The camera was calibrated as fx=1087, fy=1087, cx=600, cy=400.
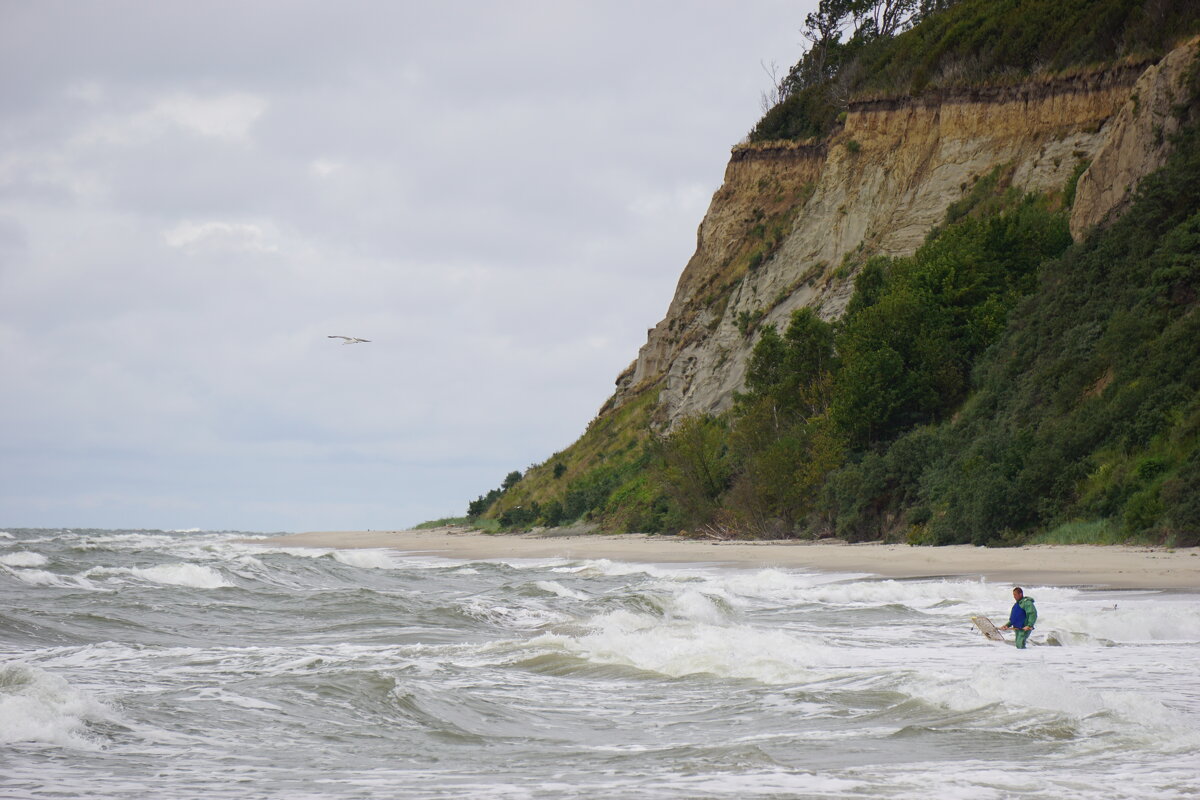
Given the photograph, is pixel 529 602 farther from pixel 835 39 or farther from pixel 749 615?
pixel 835 39

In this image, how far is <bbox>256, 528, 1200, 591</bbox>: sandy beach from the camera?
1702 cm

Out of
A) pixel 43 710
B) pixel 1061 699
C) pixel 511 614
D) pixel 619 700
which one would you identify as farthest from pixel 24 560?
pixel 1061 699

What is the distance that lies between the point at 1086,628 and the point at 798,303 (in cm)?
3967

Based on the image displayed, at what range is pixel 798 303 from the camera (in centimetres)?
5141

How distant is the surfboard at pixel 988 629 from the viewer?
12.5 meters

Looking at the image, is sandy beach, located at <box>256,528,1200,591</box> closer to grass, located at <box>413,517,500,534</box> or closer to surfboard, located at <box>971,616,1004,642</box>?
surfboard, located at <box>971,616,1004,642</box>

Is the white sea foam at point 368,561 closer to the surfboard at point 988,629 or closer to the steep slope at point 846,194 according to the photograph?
the steep slope at point 846,194

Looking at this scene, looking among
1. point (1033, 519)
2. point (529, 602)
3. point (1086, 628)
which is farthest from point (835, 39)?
point (1086, 628)

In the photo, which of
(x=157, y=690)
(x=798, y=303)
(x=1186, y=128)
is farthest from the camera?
(x=798, y=303)

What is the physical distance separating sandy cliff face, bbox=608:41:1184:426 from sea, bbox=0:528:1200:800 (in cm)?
2363

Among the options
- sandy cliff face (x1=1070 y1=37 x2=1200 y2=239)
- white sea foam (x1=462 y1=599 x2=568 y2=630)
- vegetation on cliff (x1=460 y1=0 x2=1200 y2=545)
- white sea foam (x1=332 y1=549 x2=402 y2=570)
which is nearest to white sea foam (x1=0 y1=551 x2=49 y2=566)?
white sea foam (x1=332 y1=549 x2=402 y2=570)

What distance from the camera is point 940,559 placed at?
22.9 m

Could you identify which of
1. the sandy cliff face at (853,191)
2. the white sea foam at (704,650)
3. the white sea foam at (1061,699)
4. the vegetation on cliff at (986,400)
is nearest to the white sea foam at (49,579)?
the white sea foam at (704,650)

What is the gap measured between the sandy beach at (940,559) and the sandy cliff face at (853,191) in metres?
14.1
